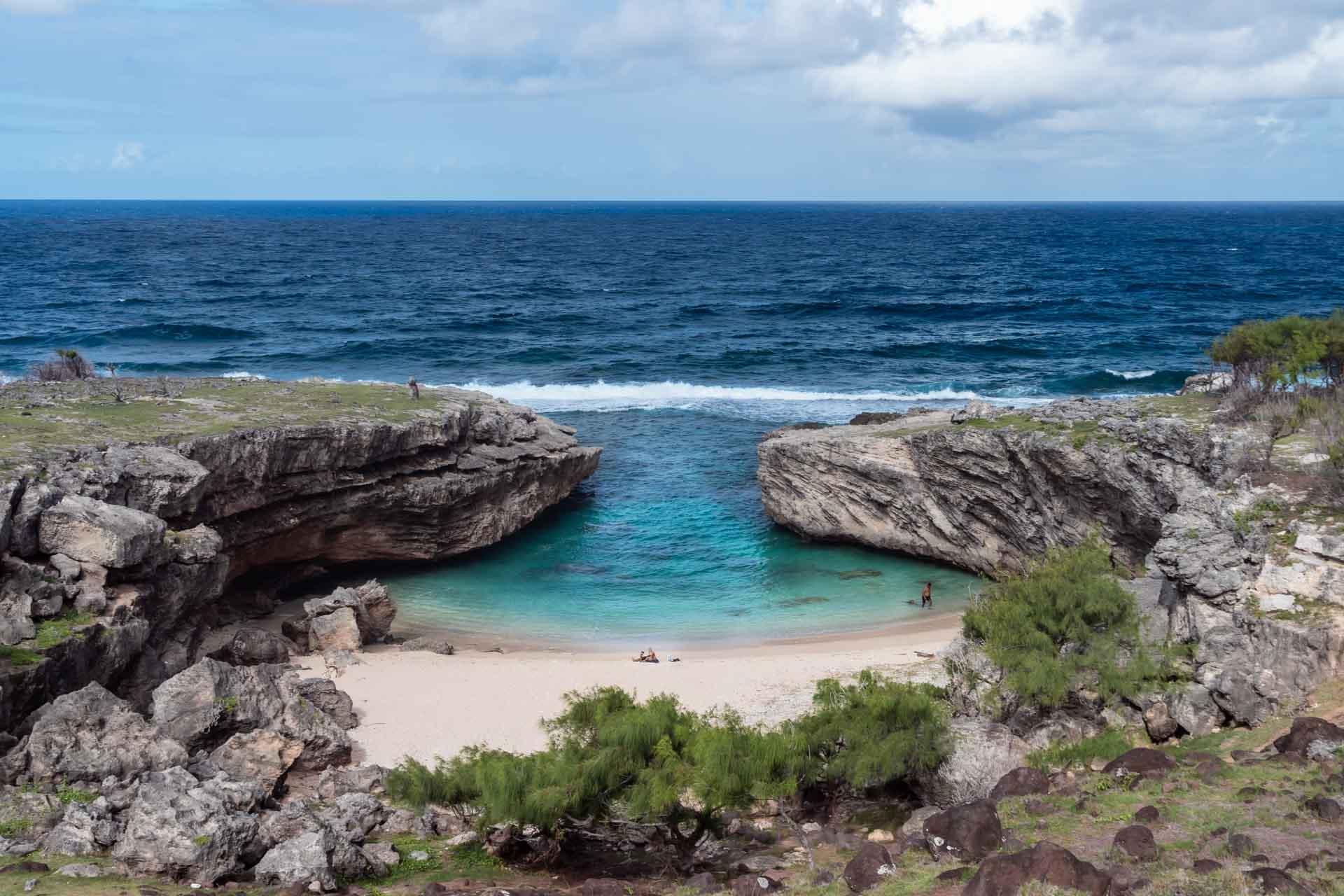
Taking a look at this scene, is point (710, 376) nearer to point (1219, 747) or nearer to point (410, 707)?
point (410, 707)

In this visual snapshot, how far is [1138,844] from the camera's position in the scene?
1295 cm

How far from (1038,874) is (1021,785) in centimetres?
451

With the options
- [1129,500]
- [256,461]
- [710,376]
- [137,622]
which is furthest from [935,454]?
[710,376]

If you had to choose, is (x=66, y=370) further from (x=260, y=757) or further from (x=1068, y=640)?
(x=1068, y=640)

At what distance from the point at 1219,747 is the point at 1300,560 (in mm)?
4416

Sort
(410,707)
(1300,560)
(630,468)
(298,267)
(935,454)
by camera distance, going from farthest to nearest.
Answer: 1. (298,267)
2. (630,468)
3. (935,454)
4. (410,707)
5. (1300,560)

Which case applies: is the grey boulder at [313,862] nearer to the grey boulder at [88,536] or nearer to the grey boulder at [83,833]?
the grey boulder at [83,833]

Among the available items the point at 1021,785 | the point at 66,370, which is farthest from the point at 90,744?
the point at 66,370

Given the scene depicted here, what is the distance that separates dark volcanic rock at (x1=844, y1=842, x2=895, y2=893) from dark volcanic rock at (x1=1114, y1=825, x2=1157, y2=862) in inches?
112

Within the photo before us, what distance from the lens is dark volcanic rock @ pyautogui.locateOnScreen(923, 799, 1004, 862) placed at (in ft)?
45.9

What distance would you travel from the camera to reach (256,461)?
28.6 metres

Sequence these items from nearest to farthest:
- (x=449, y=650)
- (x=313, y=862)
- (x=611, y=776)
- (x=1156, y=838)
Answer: (x=1156, y=838) < (x=313, y=862) < (x=611, y=776) < (x=449, y=650)

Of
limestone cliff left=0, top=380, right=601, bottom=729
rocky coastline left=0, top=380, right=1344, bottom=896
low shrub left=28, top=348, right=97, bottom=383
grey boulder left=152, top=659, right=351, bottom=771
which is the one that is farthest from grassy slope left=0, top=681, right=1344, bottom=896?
low shrub left=28, top=348, right=97, bottom=383

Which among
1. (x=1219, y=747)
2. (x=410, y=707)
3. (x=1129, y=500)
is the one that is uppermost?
(x=1129, y=500)
